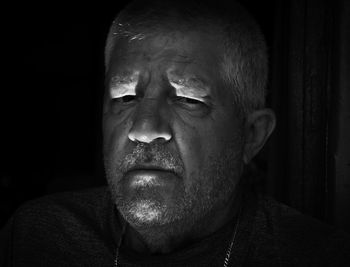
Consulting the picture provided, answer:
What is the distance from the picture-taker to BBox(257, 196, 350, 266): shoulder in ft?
4.44

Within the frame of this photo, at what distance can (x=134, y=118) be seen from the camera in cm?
138

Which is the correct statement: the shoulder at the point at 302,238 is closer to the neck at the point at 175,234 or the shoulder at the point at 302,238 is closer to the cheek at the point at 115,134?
the neck at the point at 175,234

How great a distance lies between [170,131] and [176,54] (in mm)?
274

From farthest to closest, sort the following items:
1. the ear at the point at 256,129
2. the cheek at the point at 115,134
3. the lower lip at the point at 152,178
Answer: the ear at the point at 256,129 → the cheek at the point at 115,134 → the lower lip at the point at 152,178

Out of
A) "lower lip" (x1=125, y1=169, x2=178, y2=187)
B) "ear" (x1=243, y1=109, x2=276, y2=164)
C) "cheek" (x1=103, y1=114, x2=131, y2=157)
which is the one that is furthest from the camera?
"ear" (x1=243, y1=109, x2=276, y2=164)

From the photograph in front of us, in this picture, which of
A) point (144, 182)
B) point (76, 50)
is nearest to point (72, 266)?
point (144, 182)

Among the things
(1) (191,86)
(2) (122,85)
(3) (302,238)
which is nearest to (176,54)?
(1) (191,86)

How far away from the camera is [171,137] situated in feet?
4.39

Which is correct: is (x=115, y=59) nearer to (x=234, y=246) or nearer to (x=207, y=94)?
(x=207, y=94)

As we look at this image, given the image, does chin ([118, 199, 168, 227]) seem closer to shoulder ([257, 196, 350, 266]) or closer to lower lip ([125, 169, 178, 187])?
lower lip ([125, 169, 178, 187])

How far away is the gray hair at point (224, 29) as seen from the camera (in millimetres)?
1431

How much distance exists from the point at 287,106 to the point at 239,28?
56 centimetres

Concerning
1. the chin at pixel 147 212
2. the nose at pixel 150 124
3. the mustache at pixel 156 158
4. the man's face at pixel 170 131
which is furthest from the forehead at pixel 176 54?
the chin at pixel 147 212

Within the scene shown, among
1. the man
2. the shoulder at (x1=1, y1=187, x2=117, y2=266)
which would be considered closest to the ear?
the man
